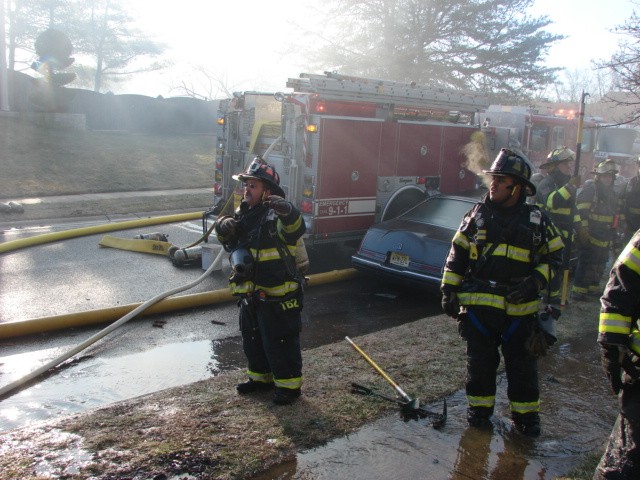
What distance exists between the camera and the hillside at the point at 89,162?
1639 cm

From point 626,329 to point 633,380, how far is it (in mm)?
231

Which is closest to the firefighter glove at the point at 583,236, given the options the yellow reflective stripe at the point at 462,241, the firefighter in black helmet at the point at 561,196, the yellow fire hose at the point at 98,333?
the firefighter in black helmet at the point at 561,196

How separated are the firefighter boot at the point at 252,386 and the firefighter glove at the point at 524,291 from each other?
186 centimetres

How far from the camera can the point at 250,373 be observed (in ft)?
16.1

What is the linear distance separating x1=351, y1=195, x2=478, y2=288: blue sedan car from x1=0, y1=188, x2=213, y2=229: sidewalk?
22.5 feet

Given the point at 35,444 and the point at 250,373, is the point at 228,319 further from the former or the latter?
the point at 35,444

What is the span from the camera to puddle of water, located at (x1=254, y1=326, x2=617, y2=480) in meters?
3.87

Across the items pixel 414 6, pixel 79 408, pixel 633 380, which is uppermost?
pixel 414 6

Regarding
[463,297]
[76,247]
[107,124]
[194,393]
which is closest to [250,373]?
[194,393]

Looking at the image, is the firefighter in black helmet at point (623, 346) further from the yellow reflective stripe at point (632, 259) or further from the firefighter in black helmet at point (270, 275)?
the firefighter in black helmet at point (270, 275)

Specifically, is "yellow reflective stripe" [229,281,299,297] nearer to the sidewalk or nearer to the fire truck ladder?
the fire truck ladder

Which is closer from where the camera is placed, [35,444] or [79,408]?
[35,444]

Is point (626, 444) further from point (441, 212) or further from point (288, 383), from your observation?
point (441, 212)

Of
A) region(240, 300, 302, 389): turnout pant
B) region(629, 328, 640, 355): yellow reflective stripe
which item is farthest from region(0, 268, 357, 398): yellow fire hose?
region(629, 328, 640, 355): yellow reflective stripe
